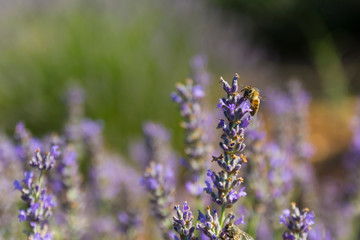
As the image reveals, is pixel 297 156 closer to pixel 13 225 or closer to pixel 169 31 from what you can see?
pixel 13 225

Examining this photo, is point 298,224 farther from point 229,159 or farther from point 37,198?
point 37,198

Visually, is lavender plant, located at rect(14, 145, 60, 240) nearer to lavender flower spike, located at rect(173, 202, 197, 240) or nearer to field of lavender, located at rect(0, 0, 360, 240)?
field of lavender, located at rect(0, 0, 360, 240)

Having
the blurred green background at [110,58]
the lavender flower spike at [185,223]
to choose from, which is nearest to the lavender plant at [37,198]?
the lavender flower spike at [185,223]

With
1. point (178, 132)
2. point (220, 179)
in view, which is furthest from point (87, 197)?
point (220, 179)

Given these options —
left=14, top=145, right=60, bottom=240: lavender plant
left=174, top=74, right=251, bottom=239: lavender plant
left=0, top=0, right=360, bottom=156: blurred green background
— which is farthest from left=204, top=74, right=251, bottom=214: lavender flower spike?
left=0, top=0, right=360, bottom=156: blurred green background

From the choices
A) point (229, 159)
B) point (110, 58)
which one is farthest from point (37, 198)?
point (110, 58)

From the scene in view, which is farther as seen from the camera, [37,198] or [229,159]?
[37,198]

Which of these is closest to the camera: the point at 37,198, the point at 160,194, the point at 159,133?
the point at 37,198
